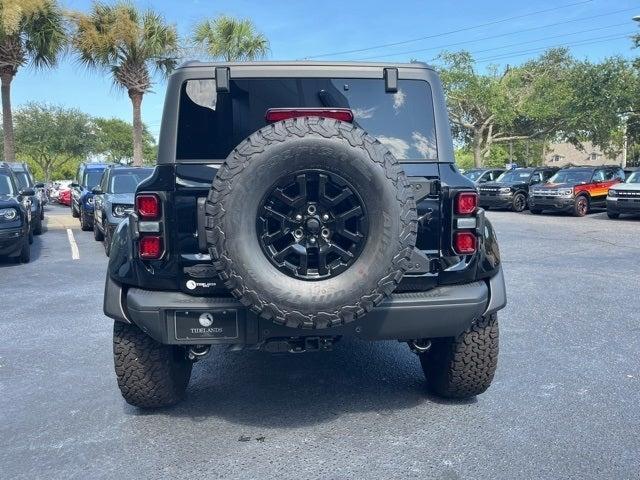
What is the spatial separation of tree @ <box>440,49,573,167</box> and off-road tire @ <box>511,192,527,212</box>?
14.7 metres

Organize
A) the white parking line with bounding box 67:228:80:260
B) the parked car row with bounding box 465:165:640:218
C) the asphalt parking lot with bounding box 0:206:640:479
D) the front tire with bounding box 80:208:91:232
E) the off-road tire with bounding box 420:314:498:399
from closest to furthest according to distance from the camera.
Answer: the asphalt parking lot with bounding box 0:206:640:479, the off-road tire with bounding box 420:314:498:399, the white parking line with bounding box 67:228:80:260, the front tire with bounding box 80:208:91:232, the parked car row with bounding box 465:165:640:218

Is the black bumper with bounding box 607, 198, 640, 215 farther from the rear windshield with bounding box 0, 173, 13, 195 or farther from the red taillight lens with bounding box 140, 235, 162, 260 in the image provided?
the red taillight lens with bounding box 140, 235, 162, 260

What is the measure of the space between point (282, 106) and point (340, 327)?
1334mm

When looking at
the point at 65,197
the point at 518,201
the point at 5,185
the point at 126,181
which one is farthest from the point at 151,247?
the point at 65,197

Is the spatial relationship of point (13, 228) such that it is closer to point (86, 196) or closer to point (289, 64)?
point (86, 196)

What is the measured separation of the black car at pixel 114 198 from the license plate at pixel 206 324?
24.8ft

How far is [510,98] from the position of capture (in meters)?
39.3

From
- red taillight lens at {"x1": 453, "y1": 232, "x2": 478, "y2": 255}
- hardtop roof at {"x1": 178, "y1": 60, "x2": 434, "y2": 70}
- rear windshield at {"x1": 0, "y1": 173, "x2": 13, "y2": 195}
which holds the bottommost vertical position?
red taillight lens at {"x1": 453, "y1": 232, "x2": 478, "y2": 255}

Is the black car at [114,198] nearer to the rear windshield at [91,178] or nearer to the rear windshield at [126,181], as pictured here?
the rear windshield at [126,181]

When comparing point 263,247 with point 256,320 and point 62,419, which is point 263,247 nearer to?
point 256,320

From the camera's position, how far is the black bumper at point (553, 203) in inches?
797

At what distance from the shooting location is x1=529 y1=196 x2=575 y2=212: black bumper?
20.2m

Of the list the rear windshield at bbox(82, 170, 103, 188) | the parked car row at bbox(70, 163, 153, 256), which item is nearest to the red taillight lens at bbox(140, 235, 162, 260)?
the parked car row at bbox(70, 163, 153, 256)

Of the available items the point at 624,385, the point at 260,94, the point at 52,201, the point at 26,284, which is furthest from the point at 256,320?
the point at 52,201
